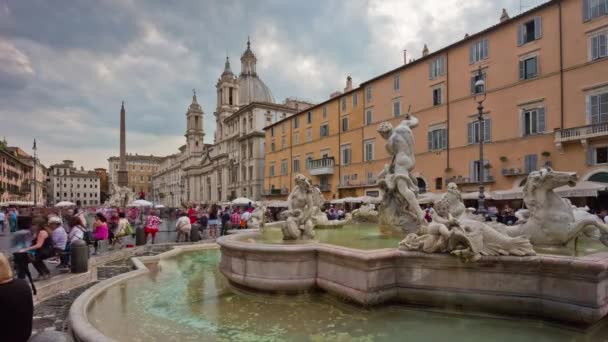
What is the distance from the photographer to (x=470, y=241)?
433 cm

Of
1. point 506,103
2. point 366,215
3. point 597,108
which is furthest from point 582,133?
point 366,215

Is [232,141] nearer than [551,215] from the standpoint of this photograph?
No

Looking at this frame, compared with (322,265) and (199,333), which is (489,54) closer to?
(322,265)

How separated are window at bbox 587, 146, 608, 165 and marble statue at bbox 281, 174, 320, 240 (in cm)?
1893

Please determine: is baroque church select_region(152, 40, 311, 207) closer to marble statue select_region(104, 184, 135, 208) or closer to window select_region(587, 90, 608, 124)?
marble statue select_region(104, 184, 135, 208)

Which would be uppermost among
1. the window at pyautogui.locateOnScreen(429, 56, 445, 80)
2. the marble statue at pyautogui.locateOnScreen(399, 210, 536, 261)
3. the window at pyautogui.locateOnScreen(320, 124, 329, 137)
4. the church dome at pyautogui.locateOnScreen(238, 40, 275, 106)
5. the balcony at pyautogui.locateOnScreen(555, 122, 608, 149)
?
the church dome at pyautogui.locateOnScreen(238, 40, 275, 106)

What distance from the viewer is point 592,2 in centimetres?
1981

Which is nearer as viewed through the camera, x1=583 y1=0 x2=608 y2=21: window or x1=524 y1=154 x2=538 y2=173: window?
x1=583 y1=0 x2=608 y2=21: window

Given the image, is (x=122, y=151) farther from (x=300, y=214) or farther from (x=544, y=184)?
(x=544, y=184)

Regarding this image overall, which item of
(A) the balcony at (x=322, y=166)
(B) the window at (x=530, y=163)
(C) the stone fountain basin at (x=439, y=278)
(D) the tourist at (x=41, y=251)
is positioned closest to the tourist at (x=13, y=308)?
(C) the stone fountain basin at (x=439, y=278)

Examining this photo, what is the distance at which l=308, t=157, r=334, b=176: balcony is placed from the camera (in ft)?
129

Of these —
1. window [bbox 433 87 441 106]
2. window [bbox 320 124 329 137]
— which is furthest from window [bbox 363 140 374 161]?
window [bbox 433 87 441 106]

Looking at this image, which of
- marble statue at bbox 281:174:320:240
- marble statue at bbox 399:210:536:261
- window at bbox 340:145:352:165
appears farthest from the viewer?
window at bbox 340:145:352:165

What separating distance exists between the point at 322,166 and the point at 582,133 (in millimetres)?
24497
